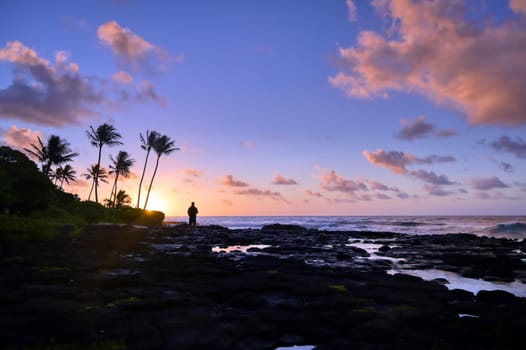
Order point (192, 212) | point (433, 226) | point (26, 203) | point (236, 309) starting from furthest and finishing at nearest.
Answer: point (433, 226), point (192, 212), point (26, 203), point (236, 309)

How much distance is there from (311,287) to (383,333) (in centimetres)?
357

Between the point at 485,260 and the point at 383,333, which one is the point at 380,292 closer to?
the point at 383,333

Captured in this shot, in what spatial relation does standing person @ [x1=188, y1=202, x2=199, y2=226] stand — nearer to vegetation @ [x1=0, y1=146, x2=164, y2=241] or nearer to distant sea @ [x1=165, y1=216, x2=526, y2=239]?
vegetation @ [x1=0, y1=146, x2=164, y2=241]

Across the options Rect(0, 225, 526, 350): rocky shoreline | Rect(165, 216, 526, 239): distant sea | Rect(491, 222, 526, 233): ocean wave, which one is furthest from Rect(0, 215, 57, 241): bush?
Rect(491, 222, 526, 233): ocean wave

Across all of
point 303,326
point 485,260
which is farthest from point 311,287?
point 485,260

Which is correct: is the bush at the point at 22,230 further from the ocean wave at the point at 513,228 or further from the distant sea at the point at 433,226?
the ocean wave at the point at 513,228

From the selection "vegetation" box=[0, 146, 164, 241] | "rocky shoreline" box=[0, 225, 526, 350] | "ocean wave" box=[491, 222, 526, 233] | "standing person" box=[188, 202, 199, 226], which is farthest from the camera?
"ocean wave" box=[491, 222, 526, 233]

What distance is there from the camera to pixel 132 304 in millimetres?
→ 7230

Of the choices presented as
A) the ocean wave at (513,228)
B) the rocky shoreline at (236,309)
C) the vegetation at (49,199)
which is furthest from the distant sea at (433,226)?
the rocky shoreline at (236,309)

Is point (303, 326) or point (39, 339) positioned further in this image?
point (303, 326)

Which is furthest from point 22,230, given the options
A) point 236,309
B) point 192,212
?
point 192,212

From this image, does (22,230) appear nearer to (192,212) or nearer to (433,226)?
(192,212)

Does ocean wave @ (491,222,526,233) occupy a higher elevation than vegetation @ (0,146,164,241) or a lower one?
lower

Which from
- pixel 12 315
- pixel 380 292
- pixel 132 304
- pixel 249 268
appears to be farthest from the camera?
pixel 249 268
